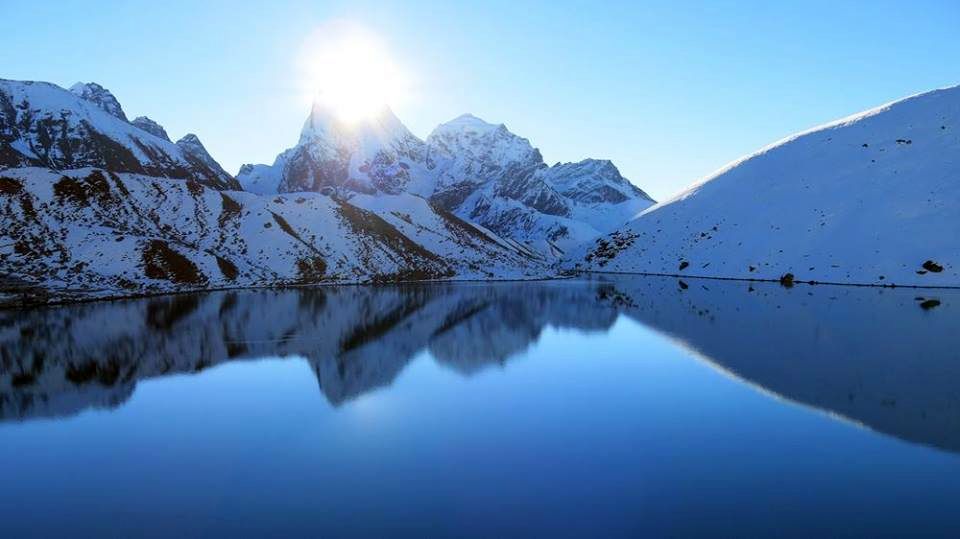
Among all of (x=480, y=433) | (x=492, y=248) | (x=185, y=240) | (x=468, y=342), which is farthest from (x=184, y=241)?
(x=492, y=248)

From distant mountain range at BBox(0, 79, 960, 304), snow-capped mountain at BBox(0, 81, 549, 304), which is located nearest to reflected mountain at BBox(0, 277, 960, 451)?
snow-capped mountain at BBox(0, 81, 549, 304)

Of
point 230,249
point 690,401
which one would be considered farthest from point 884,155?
point 230,249

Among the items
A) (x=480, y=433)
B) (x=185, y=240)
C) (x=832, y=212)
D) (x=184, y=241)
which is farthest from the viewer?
(x=832, y=212)

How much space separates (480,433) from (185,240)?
90.5 meters

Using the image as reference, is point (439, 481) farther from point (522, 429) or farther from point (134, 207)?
point (134, 207)

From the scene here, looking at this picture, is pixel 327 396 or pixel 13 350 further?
pixel 13 350

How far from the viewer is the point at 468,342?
3647 centimetres

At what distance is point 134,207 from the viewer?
9450 cm

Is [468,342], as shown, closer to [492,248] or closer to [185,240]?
[185,240]

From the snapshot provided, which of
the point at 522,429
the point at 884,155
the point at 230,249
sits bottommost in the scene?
the point at 522,429

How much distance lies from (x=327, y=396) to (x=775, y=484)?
55.9 ft

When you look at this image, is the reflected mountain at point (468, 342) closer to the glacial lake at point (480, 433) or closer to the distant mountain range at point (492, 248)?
the glacial lake at point (480, 433)

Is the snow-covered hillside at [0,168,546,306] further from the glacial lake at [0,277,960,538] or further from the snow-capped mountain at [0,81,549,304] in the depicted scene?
the glacial lake at [0,277,960,538]

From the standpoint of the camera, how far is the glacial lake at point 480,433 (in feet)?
39.7
